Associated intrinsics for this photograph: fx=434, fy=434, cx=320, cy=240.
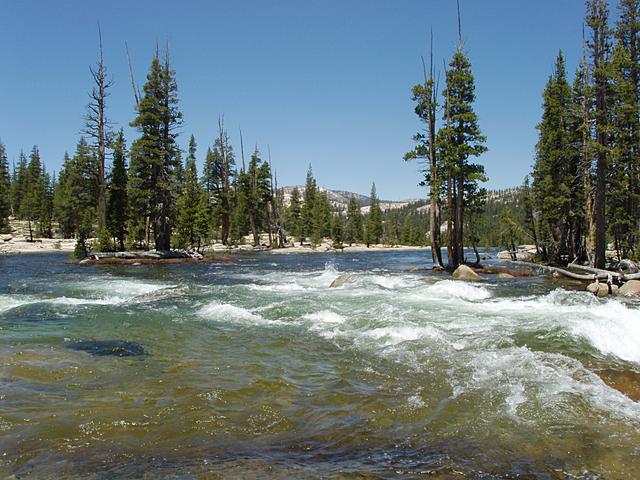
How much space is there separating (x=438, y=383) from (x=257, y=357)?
11.5 feet

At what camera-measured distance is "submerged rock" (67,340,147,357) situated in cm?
850

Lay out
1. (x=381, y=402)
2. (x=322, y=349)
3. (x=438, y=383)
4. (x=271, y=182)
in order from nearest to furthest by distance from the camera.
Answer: (x=381, y=402) < (x=438, y=383) < (x=322, y=349) < (x=271, y=182)

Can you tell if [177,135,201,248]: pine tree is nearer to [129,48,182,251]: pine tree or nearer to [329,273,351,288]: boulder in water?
[129,48,182,251]: pine tree

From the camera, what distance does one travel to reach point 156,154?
38469 mm

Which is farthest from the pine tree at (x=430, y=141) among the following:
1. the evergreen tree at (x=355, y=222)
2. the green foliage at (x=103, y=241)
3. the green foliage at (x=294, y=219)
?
the evergreen tree at (x=355, y=222)

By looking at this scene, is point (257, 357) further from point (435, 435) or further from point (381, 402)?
point (435, 435)

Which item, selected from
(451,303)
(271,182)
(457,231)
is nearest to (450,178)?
(457,231)

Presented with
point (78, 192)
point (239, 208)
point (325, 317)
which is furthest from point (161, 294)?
point (239, 208)

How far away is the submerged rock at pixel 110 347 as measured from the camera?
8500 mm

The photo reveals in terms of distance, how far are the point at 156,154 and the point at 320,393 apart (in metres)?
36.3

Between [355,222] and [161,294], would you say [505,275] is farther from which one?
[355,222]

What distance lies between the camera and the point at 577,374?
23.7 feet

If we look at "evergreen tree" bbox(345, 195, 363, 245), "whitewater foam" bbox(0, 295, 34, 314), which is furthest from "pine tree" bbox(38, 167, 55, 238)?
"whitewater foam" bbox(0, 295, 34, 314)

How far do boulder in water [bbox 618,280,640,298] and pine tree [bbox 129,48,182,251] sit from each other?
33.0m
